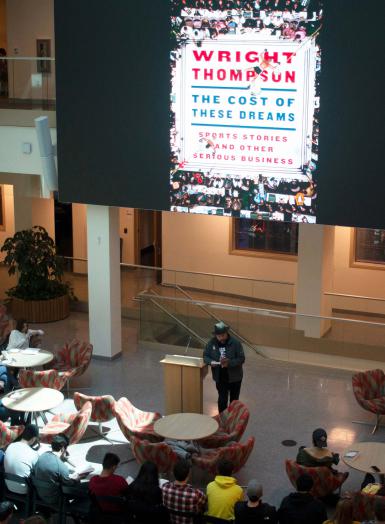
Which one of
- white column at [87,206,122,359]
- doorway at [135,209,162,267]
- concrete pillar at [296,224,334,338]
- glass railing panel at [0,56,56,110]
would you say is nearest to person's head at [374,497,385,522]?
white column at [87,206,122,359]

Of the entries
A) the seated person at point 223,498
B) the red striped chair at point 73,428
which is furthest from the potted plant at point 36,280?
the seated person at point 223,498

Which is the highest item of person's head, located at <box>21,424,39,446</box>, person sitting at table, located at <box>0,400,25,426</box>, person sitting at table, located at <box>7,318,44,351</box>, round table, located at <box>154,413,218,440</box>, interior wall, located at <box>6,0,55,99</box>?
interior wall, located at <box>6,0,55,99</box>

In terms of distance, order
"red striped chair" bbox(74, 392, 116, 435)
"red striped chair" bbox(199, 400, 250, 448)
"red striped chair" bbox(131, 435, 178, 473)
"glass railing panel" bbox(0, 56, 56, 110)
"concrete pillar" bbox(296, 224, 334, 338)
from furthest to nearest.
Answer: "concrete pillar" bbox(296, 224, 334, 338) < "glass railing panel" bbox(0, 56, 56, 110) < "red striped chair" bbox(74, 392, 116, 435) < "red striped chair" bbox(199, 400, 250, 448) < "red striped chair" bbox(131, 435, 178, 473)

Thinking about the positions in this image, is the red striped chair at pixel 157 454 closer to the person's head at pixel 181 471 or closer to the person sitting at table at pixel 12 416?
the person's head at pixel 181 471

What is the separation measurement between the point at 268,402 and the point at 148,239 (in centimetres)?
1002

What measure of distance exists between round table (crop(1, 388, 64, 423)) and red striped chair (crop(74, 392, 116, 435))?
28cm

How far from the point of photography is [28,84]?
16.3 meters

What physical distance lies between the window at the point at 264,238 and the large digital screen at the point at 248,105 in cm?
637

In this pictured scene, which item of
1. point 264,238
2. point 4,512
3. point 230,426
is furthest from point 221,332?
point 264,238

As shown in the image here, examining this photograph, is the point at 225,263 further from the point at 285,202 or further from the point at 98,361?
the point at 285,202

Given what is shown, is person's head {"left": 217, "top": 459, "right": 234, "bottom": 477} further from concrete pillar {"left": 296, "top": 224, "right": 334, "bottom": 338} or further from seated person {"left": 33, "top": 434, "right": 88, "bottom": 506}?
concrete pillar {"left": 296, "top": 224, "right": 334, "bottom": 338}

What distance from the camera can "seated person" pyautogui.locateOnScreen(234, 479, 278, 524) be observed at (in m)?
8.88

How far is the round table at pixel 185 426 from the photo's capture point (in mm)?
10922

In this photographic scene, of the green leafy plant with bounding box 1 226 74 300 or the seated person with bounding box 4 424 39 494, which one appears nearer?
the seated person with bounding box 4 424 39 494
